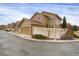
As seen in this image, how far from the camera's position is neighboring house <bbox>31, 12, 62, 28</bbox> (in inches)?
75.8

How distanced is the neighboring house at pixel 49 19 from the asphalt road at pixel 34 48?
8.0 inches

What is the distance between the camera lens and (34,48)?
1.93 meters

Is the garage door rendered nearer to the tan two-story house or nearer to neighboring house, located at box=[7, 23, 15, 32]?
the tan two-story house

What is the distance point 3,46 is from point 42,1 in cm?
66

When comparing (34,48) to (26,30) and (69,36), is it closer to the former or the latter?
(26,30)

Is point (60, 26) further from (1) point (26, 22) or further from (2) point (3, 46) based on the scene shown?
(2) point (3, 46)

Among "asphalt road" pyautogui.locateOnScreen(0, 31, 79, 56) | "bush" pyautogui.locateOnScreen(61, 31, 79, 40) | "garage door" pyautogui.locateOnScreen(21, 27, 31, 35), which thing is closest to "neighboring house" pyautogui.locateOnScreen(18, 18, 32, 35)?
"garage door" pyautogui.locateOnScreen(21, 27, 31, 35)

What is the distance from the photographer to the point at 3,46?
1.93 m

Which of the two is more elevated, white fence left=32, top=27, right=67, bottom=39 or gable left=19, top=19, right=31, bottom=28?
gable left=19, top=19, right=31, bottom=28

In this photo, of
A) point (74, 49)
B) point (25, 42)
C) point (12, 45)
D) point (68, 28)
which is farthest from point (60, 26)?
point (12, 45)

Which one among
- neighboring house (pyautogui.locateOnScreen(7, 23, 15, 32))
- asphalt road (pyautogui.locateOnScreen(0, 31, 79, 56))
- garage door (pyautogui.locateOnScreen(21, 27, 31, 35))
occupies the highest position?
neighboring house (pyautogui.locateOnScreen(7, 23, 15, 32))

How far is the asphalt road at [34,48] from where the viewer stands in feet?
6.28

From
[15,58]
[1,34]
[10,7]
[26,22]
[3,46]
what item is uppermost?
[10,7]

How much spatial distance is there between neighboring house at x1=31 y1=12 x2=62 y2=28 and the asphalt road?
203 millimetres
